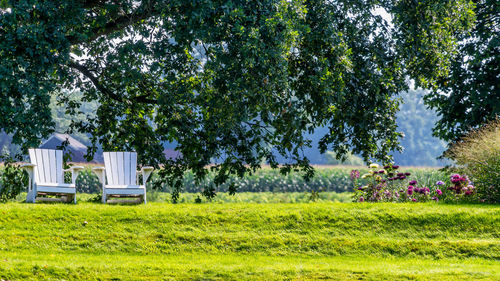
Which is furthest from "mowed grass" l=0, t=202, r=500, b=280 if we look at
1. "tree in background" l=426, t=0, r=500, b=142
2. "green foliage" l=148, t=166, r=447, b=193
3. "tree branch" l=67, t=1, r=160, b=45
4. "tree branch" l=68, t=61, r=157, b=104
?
"green foliage" l=148, t=166, r=447, b=193

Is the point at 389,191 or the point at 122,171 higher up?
the point at 122,171

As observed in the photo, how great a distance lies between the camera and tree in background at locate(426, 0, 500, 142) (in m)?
15.1

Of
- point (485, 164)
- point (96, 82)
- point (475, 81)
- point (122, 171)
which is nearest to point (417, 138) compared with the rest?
point (475, 81)

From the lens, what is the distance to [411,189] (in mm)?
11445

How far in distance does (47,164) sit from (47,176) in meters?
0.21

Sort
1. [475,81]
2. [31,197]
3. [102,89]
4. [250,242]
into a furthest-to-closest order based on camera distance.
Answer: [475,81] → [102,89] → [31,197] → [250,242]

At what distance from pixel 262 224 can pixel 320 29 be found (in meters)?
3.49

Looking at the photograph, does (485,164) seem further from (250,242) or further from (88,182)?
(88,182)

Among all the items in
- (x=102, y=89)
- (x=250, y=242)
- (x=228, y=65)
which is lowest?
(x=250, y=242)

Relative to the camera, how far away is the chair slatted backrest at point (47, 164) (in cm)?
972

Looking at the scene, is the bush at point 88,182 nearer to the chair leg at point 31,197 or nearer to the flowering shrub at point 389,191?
the chair leg at point 31,197

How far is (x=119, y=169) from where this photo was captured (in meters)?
10.4

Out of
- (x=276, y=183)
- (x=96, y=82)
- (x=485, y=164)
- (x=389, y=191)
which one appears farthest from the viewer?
(x=276, y=183)

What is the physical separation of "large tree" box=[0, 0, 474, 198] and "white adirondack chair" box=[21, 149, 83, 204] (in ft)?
1.41
